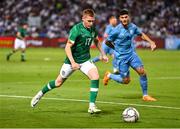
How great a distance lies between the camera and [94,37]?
14.8m

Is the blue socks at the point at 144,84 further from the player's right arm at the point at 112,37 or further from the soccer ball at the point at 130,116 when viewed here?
the soccer ball at the point at 130,116

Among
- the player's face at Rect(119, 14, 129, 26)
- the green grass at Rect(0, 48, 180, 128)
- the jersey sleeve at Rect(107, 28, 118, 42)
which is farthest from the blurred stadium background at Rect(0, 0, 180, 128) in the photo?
the player's face at Rect(119, 14, 129, 26)

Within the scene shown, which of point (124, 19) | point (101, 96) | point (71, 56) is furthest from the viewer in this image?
point (101, 96)

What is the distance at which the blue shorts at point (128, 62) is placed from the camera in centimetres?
1731

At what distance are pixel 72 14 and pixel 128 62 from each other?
41948 mm

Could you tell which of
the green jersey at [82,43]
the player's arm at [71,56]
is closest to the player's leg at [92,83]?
the green jersey at [82,43]

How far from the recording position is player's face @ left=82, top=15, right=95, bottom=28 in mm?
14180

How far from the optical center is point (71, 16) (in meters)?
58.9

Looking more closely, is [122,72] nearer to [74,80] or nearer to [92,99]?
[92,99]

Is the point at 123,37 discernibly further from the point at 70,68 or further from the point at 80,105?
the point at 70,68

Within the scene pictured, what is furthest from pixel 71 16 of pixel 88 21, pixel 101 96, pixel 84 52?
pixel 88 21

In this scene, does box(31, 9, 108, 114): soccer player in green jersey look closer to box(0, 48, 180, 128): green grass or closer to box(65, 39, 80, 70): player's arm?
box(65, 39, 80, 70): player's arm

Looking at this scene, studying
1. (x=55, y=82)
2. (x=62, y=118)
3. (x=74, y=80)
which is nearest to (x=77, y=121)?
(x=62, y=118)

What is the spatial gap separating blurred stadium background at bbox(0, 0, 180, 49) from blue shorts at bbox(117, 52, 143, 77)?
1421 inches
